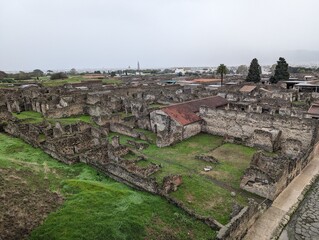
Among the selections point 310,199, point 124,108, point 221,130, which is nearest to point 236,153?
point 221,130

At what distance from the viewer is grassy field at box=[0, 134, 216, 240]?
11.0m

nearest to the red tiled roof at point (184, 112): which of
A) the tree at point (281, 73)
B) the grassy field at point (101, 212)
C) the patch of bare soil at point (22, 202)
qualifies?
the grassy field at point (101, 212)

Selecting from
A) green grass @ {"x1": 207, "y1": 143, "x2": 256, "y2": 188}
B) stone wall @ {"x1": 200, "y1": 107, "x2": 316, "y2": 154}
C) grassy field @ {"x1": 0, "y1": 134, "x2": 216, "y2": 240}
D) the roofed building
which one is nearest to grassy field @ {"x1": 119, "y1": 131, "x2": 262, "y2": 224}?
green grass @ {"x1": 207, "y1": 143, "x2": 256, "y2": 188}

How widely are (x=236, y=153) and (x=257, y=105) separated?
14.3 m

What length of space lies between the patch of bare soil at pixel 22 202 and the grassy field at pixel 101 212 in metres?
0.11

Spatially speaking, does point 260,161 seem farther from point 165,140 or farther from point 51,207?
point 51,207

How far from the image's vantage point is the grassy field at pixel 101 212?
36.0 feet

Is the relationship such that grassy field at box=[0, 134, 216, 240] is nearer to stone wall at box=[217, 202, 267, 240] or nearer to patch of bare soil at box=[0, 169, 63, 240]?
patch of bare soil at box=[0, 169, 63, 240]

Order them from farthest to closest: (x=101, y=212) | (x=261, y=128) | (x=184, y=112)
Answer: (x=184, y=112)
(x=261, y=128)
(x=101, y=212)

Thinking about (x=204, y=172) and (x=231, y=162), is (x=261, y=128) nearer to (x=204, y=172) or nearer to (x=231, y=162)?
(x=231, y=162)

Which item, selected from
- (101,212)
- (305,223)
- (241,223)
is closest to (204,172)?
(241,223)

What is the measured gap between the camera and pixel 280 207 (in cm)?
1569

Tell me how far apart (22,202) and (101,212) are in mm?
4116

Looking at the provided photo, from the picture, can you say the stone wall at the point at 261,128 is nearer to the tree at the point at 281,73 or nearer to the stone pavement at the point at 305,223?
the stone pavement at the point at 305,223
